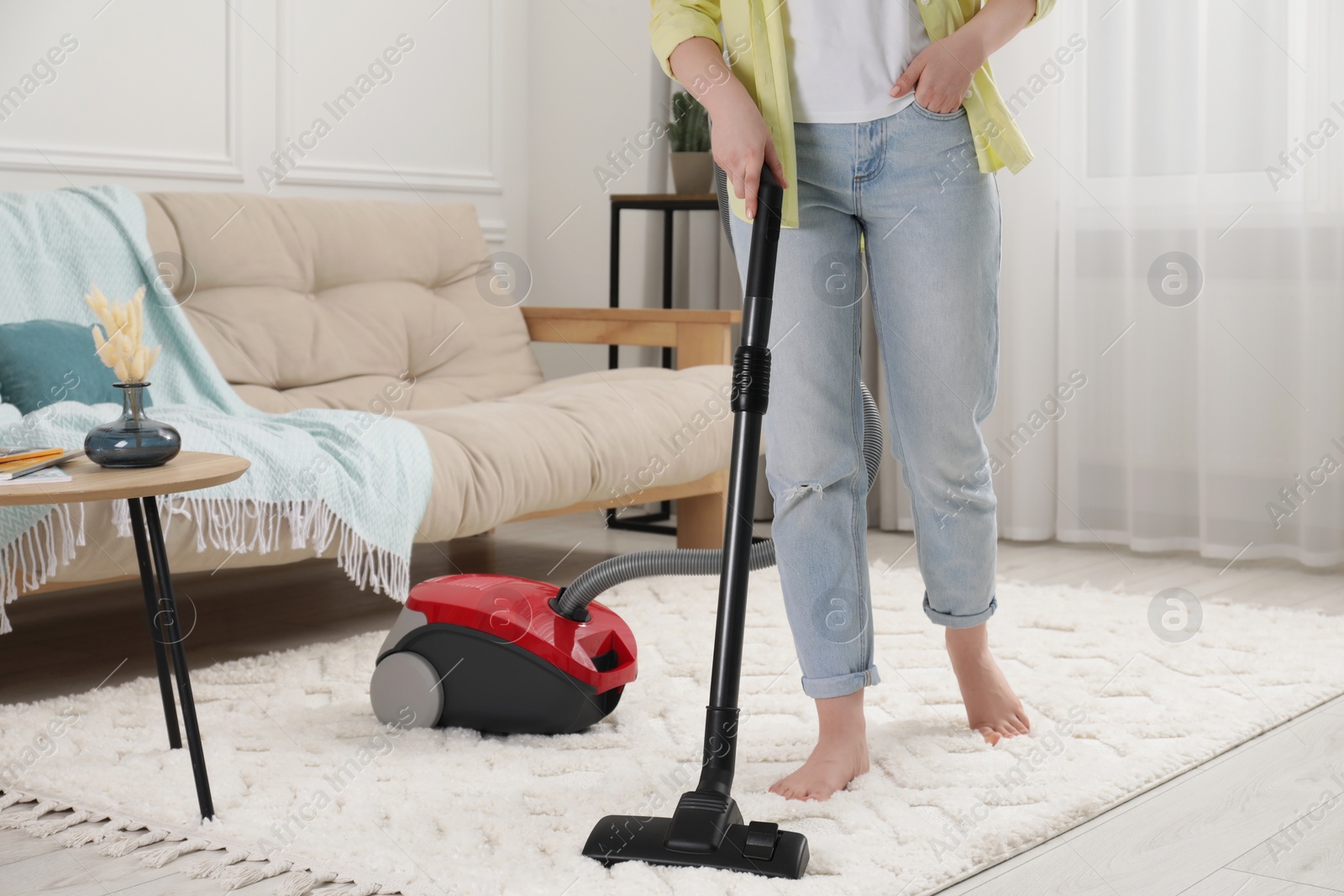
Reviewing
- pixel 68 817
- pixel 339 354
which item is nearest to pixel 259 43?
pixel 339 354

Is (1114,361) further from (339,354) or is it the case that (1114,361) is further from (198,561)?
(198,561)

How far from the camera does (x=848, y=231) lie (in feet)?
4.46

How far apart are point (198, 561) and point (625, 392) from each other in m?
0.94

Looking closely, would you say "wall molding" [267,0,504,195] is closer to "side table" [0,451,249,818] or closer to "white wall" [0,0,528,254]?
"white wall" [0,0,528,254]

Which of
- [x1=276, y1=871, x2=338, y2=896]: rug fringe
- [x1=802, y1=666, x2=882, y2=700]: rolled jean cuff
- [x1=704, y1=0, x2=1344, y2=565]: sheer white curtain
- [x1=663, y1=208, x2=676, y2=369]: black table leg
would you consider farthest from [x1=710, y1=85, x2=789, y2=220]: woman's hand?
[x1=663, y1=208, x2=676, y2=369]: black table leg

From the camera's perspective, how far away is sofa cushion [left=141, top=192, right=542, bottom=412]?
251cm

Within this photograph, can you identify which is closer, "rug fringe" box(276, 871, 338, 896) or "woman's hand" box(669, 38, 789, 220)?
"rug fringe" box(276, 871, 338, 896)

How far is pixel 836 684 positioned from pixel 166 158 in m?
2.15

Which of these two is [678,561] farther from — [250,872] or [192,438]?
[192,438]

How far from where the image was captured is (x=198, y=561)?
1747 millimetres

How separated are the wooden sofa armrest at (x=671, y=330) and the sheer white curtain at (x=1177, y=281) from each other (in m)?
0.72

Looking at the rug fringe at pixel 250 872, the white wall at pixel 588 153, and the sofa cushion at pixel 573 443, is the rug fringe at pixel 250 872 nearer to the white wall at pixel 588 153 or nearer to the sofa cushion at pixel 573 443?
the sofa cushion at pixel 573 443

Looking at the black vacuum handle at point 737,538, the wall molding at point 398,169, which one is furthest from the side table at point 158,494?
the wall molding at point 398,169

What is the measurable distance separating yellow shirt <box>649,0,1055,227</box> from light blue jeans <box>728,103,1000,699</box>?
3cm
